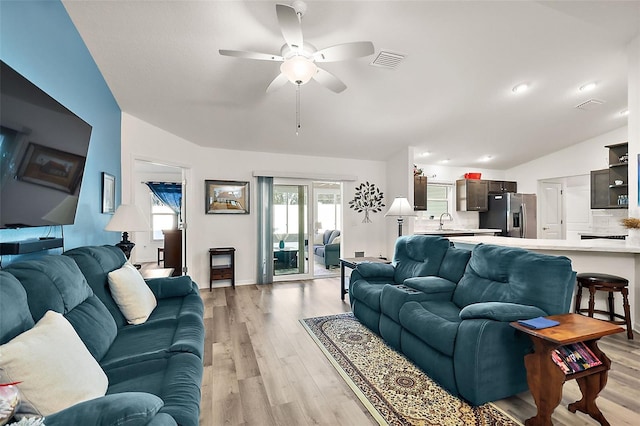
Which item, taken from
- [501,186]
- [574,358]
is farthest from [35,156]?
[501,186]

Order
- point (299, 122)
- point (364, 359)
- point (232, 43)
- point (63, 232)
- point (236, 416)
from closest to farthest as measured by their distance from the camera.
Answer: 1. point (236, 416)
2. point (63, 232)
3. point (364, 359)
4. point (232, 43)
5. point (299, 122)

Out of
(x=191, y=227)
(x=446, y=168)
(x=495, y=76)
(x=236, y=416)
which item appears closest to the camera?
(x=236, y=416)

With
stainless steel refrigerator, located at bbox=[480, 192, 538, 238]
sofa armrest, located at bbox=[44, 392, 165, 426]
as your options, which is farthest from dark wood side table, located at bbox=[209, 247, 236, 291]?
stainless steel refrigerator, located at bbox=[480, 192, 538, 238]

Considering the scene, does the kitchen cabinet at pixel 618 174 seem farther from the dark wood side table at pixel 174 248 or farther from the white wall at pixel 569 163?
the dark wood side table at pixel 174 248

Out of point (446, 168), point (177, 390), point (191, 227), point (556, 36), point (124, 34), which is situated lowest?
point (177, 390)

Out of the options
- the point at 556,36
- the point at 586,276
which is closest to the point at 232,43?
the point at 556,36

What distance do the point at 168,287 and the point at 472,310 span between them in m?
2.58

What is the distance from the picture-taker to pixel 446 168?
22.8 feet

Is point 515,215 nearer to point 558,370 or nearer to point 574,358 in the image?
point 574,358

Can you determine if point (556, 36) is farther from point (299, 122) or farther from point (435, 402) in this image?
→ point (435, 402)

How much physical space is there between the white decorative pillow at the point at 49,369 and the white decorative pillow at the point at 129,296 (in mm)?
937

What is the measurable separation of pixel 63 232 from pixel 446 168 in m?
6.90

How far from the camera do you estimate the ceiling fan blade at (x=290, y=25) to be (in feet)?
5.97

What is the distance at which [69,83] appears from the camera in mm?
2350
